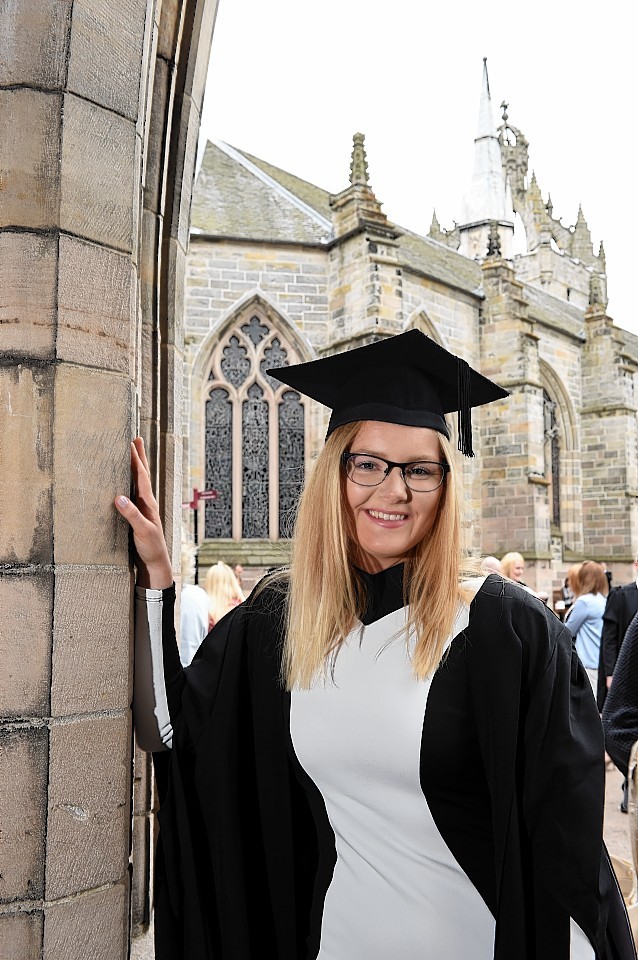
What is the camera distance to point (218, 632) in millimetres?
2021

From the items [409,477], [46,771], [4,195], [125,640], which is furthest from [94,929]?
[4,195]

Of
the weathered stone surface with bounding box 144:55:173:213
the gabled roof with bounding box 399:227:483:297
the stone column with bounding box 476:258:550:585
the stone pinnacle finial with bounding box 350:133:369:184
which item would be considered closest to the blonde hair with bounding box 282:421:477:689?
the weathered stone surface with bounding box 144:55:173:213

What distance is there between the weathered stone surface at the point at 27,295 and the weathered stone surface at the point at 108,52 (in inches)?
14.9

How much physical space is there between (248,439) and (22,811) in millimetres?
15201

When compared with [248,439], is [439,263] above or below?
above

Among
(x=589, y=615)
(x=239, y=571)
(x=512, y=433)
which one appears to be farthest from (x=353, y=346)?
(x=589, y=615)

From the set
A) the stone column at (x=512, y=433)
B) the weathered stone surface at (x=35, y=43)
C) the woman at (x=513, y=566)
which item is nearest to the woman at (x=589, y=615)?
the woman at (x=513, y=566)

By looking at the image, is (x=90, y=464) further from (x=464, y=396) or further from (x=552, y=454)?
(x=552, y=454)

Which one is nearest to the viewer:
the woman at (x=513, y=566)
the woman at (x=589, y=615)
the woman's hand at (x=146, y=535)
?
the woman's hand at (x=146, y=535)

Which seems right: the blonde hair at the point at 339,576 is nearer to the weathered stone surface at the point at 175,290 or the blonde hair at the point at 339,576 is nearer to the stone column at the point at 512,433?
the weathered stone surface at the point at 175,290

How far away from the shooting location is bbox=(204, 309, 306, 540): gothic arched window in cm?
1652

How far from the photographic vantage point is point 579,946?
157cm

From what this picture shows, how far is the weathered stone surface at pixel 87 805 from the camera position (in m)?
1.72

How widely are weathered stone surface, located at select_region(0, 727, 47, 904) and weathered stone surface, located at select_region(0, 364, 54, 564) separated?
1.24ft
